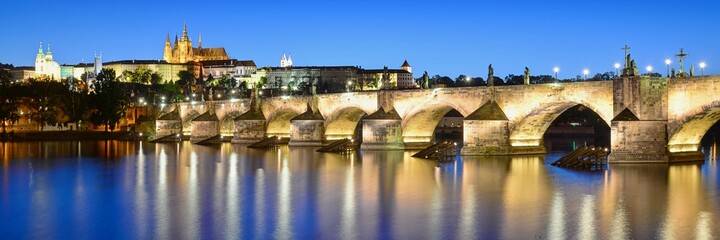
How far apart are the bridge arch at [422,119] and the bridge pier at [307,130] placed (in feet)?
26.8

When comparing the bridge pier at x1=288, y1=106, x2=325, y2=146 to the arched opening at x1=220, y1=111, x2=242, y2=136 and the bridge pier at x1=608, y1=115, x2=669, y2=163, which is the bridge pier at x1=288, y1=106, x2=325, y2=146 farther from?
the bridge pier at x1=608, y1=115, x2=669, y2=163

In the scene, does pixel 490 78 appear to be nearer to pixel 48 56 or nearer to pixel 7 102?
pixel 7 102

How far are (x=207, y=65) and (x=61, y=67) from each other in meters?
35.8

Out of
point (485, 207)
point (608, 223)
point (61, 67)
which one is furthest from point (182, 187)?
point (61, 67)

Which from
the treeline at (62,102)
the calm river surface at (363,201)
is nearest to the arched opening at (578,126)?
the calm river surface at (363,201)

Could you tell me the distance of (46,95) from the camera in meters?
84.2

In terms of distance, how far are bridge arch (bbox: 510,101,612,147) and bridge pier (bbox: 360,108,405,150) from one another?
28.3 ft

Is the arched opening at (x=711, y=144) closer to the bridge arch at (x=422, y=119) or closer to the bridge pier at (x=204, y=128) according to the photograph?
the bridge arch at (x=422, y=119)

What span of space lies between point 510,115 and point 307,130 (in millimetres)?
18280

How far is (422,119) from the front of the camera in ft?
161

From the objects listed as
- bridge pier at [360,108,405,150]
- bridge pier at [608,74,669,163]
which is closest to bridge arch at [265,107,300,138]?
bridge pier at [360,108,405,150]

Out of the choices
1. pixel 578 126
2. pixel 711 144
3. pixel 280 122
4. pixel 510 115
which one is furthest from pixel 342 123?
pixel 578 126

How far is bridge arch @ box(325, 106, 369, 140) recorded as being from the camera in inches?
2199

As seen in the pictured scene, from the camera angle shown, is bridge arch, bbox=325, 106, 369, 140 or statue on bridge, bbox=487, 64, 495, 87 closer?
statue on bridge, bbox=487, 64, 495, 87
